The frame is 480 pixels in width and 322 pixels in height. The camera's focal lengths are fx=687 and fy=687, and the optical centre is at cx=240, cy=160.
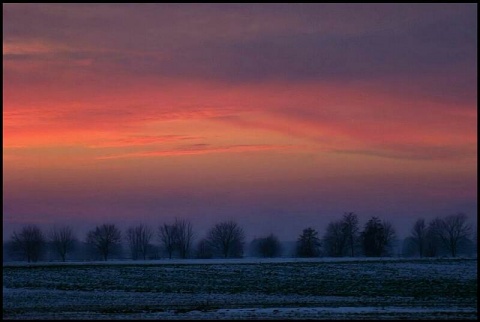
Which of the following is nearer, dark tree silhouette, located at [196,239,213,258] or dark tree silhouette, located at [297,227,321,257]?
dark tree silhouette, located at [297,227,321,257]

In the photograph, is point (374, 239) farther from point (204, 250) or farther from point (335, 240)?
point (204, 250)

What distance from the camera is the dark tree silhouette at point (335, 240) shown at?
176625 mm

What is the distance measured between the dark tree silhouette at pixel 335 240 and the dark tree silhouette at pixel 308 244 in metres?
15.5

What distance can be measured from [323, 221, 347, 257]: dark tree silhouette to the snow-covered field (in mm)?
93422

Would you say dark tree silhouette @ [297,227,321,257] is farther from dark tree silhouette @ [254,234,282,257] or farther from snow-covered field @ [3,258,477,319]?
snow-covered field @ [3,258,477,319]

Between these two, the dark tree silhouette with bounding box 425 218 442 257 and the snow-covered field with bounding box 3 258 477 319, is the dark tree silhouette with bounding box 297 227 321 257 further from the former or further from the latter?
the snow-covered field with bounding box 3 258 477 319

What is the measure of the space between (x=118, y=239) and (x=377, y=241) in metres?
75.2

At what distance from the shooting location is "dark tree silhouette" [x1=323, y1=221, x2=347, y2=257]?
17662cm

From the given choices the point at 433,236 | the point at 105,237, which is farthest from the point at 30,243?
the point at 433,236

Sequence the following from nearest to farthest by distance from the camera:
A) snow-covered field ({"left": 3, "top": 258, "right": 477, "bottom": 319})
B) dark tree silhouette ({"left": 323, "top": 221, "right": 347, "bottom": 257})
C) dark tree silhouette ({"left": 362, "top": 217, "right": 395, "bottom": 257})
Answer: snow-covered field ({"left": 3, "top": 258, "right": 477, "bottom": 319}) → dark tree silhouette ({"left": 362, "top": 217, "right": 395, "bottom": 257}) → dark tree silhouette ({"left": 323, "top": 221, "right": 347, "bottom": 257})

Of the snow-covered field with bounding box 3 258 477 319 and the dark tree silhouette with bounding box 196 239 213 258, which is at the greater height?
the dark tree silhouette with bounding box 196 239 213 258

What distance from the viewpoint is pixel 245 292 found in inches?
2115

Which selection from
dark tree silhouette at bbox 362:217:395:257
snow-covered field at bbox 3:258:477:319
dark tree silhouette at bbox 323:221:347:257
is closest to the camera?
snow-covered field at bbox 3:258:477:319

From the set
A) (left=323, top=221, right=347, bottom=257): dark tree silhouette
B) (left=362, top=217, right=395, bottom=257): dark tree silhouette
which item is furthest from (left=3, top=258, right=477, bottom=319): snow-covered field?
(left=323, top=221, right=347, bottom=257): dark tree silhouette
